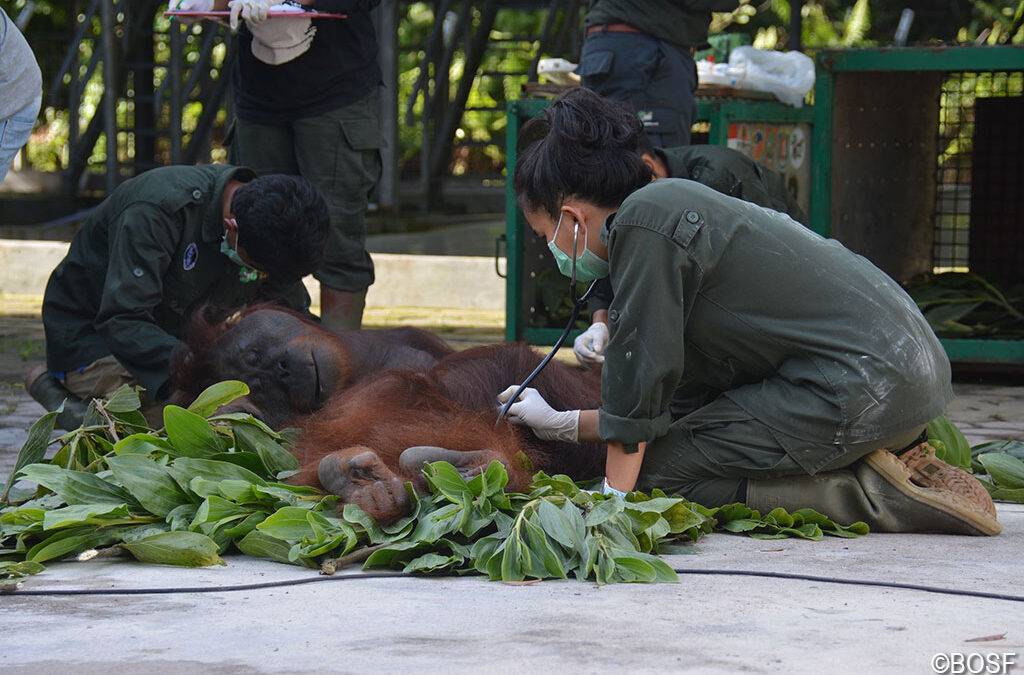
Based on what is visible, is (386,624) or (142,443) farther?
(142,443)

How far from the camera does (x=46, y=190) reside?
11617 millimetres

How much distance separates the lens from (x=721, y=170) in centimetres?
408

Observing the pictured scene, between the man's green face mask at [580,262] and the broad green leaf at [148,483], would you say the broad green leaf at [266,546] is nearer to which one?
the broad green leaf at [148,483]

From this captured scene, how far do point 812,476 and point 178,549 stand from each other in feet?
4.18

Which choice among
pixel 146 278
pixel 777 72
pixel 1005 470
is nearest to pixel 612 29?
pixel 777 72

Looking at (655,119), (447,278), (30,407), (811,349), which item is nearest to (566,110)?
A: (811,349)

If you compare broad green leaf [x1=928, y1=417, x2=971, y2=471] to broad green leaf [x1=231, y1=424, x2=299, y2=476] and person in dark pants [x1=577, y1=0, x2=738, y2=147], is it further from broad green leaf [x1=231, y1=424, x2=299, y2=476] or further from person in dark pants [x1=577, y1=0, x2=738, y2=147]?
person in dark pants [x1=577, y1=0, x2=738, y2=147]

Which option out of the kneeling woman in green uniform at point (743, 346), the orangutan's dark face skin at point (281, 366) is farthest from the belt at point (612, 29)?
the kneeling woman in green uniform at point (743, 346)

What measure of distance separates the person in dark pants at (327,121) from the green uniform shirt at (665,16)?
783mm

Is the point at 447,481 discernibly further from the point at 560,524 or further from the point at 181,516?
the point at 181,516

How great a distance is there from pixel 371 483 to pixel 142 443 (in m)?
0.63

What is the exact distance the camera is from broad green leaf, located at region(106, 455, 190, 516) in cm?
283

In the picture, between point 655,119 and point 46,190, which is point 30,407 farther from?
point 46,190

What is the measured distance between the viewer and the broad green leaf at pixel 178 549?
261 cm
